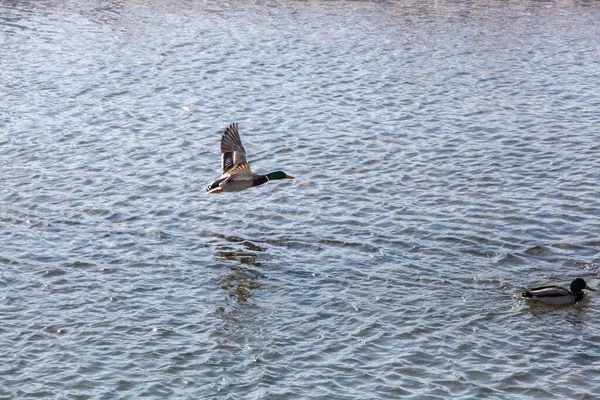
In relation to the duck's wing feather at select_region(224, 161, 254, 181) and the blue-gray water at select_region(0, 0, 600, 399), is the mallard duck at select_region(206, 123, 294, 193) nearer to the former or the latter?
the duck's wing feather at select_region(224, 161, 254, 181)

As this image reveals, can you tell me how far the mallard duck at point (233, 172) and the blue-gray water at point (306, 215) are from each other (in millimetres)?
1064

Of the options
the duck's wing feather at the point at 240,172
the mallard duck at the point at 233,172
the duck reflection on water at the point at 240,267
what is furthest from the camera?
the mallard duck at the point at 233,172

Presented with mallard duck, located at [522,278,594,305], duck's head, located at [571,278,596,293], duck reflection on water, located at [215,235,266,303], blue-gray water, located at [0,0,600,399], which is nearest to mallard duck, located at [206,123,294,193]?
blue-gray water, located at [0,0,600,399]

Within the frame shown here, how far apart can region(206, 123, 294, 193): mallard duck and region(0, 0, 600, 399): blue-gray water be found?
3.49ft

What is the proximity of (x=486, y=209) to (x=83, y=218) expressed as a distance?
34.4ft

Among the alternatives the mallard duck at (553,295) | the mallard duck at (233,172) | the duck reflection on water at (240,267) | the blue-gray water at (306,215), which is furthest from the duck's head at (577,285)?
the mallard duck at (233,172)

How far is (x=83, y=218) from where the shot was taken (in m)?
24.2

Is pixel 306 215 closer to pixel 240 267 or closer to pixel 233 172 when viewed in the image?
pixel 233 172

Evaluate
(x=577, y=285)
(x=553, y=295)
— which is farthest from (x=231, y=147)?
(x=577, y=285)

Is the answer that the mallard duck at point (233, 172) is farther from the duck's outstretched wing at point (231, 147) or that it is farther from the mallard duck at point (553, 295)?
the mallard duck at point (553, 295)

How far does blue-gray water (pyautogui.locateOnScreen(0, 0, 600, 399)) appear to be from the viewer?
17281 mm

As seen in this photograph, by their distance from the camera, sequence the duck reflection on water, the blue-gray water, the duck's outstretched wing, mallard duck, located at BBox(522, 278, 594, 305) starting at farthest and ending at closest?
the duck's outstretched wing → the duck reflection on water → mallard duck, located at BBox(522, 278, 594, 305) → the blue-gray water

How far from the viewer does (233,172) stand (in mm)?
23344

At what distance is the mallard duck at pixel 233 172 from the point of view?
23.3m
